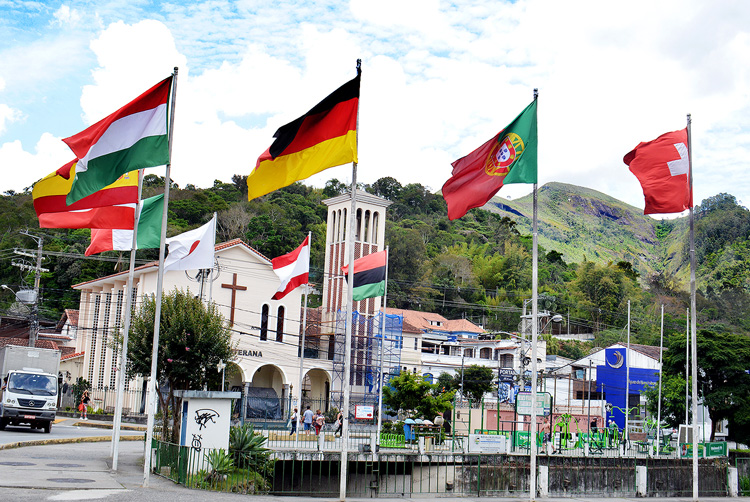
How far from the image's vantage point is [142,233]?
20.4 meters

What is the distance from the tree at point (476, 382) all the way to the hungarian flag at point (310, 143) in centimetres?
4344

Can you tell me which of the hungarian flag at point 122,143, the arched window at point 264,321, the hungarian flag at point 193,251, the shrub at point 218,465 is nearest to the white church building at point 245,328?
the arched window at point 264,321

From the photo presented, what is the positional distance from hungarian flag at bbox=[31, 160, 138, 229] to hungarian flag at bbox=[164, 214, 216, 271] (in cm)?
596

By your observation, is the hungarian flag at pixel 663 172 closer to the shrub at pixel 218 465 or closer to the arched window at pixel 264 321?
the shrub at pixel 218 465

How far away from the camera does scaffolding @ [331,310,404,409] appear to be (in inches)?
2228

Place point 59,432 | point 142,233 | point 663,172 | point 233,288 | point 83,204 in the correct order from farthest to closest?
point 233,288 → point 59,432 → point 142,233 → point 663,172 → point 83,204

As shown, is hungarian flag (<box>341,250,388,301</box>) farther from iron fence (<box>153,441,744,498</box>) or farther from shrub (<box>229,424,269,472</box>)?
shrub (<box>229,424,269,472</box>)

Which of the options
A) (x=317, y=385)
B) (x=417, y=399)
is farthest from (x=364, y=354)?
(x=417, y=399)

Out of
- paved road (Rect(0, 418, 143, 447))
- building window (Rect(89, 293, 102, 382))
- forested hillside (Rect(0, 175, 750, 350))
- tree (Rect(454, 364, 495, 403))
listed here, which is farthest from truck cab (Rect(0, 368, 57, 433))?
forested hillside (Rect(0, 175, 750, 350))

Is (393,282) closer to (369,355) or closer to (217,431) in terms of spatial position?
(369,355)

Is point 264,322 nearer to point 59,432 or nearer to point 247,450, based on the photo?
point 59,432

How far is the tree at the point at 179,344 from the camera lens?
79.8 feet

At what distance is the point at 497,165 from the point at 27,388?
21.5m

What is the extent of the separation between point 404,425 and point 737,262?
11151cm
